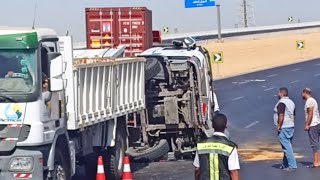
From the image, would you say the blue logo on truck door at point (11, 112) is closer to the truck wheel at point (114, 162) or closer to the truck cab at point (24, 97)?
the truck cab at point (24, 97)

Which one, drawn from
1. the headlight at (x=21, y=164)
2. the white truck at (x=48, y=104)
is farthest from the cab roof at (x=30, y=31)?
the headlight at (x=21, y=164)

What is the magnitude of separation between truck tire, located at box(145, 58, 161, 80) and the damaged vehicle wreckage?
26 millimetres

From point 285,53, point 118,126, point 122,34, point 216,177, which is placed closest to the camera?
point 216,177

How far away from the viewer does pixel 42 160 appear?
38.2ft

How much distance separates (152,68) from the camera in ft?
59.6

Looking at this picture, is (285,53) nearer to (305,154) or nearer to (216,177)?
(305,154)

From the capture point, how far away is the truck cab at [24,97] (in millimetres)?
11367

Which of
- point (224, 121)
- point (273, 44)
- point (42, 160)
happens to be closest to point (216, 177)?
point (224, 121)

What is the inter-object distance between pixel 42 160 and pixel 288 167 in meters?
6.84

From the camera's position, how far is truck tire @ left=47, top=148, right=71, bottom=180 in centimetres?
1232

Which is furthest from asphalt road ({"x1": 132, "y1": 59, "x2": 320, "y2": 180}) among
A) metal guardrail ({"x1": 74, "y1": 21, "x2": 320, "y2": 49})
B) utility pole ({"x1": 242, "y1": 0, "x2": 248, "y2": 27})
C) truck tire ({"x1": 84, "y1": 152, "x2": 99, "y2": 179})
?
utility pole ({"x1": 242, "y1": 0, "x2": 248, "y2": 27})

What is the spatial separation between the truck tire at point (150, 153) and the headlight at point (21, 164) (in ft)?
20.8

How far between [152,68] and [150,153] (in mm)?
1821

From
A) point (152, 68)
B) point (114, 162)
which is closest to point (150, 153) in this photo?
point (152, 68)
